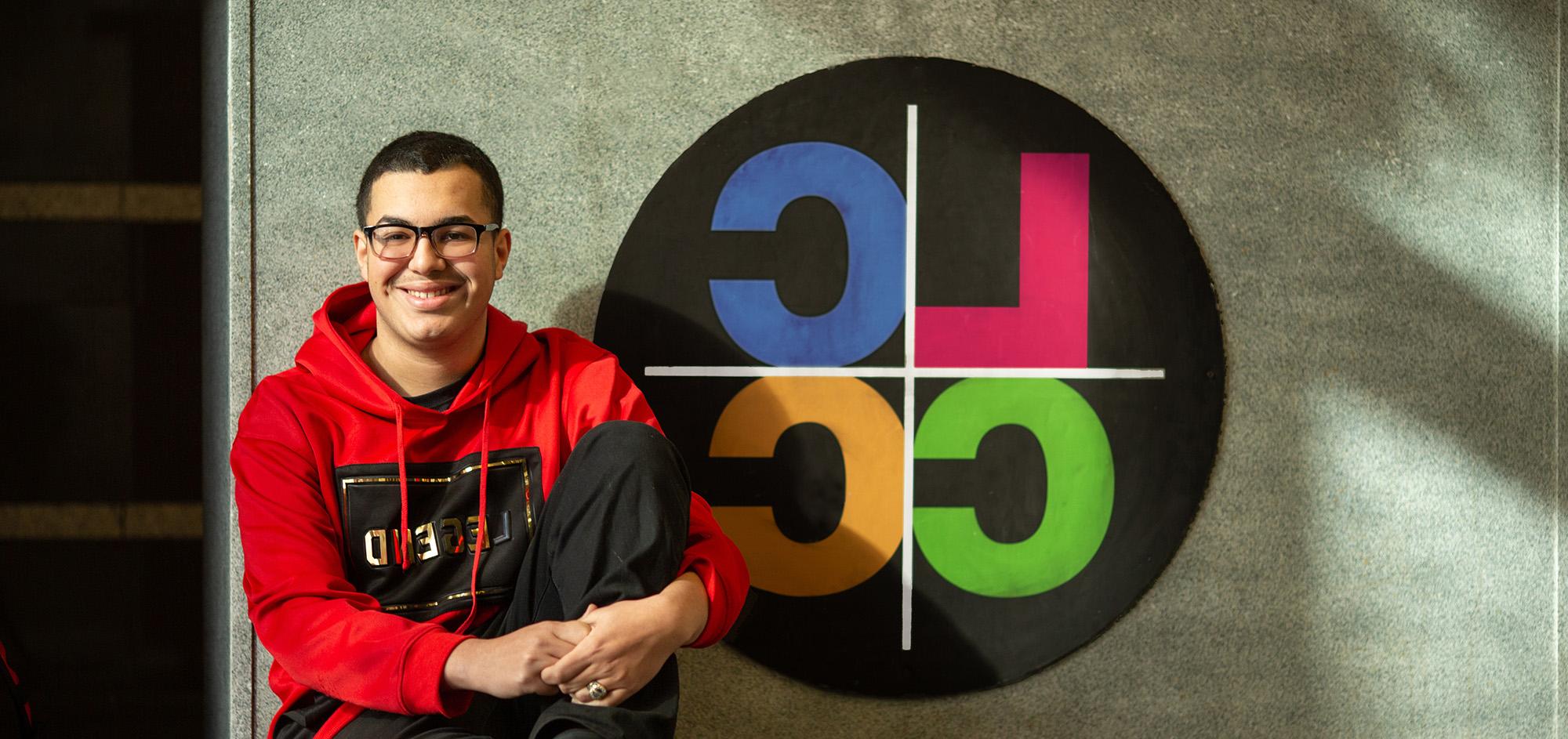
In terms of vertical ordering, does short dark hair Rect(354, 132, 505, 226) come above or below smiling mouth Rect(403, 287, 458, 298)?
above

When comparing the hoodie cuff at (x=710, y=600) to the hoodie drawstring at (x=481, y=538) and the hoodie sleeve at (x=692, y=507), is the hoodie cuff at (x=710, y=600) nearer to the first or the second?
the hoodie sleeve at (x=692, y=507)

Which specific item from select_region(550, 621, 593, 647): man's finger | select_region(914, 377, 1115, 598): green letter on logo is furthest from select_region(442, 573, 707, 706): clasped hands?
select_region(914, 377, 1115, 598): green letter on logo

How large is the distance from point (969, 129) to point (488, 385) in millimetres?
817

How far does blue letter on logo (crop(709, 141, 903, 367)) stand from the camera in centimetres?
155

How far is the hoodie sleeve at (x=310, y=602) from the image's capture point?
1011mm

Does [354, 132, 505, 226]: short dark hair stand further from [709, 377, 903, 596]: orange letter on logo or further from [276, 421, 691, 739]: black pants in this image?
[709, 377, 903, 596]: orange letter on logo

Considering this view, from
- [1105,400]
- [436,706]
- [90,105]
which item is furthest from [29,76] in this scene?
[1105,400]

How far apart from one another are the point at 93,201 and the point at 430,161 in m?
0.97

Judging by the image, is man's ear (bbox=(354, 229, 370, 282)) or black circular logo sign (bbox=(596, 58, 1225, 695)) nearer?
man's ear (bbox=(354, 229, 370, 282))

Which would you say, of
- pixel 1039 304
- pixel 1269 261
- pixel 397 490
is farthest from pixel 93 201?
pixel 1269 261

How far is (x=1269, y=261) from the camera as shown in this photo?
5.24 ft

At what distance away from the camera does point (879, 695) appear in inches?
61.8

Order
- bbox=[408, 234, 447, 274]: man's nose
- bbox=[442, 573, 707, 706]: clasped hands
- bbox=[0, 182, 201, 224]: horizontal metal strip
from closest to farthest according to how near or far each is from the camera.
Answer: bbox=[442, 573, 707, 706]: clasped hands, bbox=[408, 234, 447, 274]: man's nose, bbox=[0, 182, 201, 224]: horizontal metal strip

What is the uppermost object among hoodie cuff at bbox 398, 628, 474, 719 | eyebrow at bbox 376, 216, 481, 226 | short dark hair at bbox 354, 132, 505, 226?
short dark hair at bbox 354, 132, 505, 226
